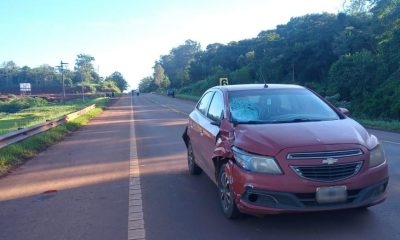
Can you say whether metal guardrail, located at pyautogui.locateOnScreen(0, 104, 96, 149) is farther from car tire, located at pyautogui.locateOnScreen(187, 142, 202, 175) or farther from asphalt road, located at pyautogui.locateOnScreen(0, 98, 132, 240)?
car tire, located at pyautogui.locateOnScreen(187, 142, 202, 175)

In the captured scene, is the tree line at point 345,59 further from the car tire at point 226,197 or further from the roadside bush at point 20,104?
the roadside bush at point 20,104

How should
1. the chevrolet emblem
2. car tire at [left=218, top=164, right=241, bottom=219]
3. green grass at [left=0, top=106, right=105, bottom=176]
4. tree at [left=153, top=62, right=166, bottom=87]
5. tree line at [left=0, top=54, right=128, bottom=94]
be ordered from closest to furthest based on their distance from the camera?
the chevrolet emblem, car tire at [left=218, top=164, right=241, bottom=219], green grass at [left=0, top=106, right=105, bottom=176], tree line at [left=0, top=54, right=128, bottom=94], tree at [left=153, top=62, right=166, bottom=87]

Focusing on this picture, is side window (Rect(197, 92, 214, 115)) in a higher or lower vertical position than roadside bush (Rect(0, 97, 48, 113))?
higher

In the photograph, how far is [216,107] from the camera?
7.09 metres

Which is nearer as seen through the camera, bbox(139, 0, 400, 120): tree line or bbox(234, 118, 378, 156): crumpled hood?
bbox(234, 118, 378, 156): crumpled hood

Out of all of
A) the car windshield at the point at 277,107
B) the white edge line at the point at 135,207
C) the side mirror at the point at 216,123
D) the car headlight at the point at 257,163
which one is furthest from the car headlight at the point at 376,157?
the white edge line at the point at 135,207

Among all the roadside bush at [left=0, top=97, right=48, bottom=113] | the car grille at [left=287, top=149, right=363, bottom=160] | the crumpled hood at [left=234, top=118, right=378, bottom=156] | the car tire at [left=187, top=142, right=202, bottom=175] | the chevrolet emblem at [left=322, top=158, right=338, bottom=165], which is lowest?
the roadside bush at [left=0, top=97, right=48, bottom=113]

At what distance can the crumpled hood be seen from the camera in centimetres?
505

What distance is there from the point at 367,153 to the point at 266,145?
1081mm

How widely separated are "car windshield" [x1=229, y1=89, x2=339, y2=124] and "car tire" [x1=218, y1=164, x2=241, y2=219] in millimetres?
741

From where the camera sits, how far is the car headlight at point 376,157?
16.9ft

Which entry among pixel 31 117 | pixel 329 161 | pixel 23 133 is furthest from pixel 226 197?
pixel 31 117

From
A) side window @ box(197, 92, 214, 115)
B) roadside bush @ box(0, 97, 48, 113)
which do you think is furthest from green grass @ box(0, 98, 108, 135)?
roadside bush @ box(0, 97, 48, 113)

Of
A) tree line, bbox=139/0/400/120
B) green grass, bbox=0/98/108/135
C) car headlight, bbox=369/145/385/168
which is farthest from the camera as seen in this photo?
tree line, bbox=139/0/400/120
